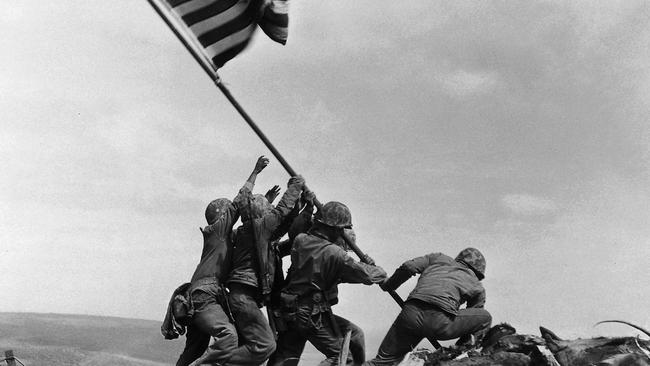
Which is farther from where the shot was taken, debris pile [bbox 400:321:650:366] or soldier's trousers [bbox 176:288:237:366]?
soldier's trousers [bbox 176:288:237:366]

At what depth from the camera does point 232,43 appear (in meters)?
11.4

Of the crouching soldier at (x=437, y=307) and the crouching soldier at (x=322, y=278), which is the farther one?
the crouching soldier at (x=322, y=278)

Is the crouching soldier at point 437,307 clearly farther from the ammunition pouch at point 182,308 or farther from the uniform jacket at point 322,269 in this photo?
the ammunition pouch at point 182,308

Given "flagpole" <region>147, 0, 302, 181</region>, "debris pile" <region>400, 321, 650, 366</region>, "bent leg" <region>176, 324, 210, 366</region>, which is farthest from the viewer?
"bent leg" <region>176, 324, 210, 366</region>

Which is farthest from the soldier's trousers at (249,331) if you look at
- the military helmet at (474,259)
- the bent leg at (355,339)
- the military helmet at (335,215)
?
the military helmet at (474,259)

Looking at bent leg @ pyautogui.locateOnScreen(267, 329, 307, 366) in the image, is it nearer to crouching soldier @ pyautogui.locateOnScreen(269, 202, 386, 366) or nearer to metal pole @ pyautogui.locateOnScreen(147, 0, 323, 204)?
crouching soldier @ pyautogui.locateOnScreen(269, 202, 386, 366)

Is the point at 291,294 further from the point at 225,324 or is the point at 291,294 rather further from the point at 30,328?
the point at 30,328

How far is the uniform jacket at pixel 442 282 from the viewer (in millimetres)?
11031

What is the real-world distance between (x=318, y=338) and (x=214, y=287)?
163 cm

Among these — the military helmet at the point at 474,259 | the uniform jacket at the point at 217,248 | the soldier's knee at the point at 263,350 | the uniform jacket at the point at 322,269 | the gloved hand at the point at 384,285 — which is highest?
the military helmet at the point at 474,259

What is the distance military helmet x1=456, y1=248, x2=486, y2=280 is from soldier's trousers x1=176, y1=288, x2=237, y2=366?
3340 mm

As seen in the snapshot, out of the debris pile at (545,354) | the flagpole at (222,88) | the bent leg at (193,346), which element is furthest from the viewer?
the bent leg at (193,346)

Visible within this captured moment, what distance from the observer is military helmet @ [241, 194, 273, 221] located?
39.3ft

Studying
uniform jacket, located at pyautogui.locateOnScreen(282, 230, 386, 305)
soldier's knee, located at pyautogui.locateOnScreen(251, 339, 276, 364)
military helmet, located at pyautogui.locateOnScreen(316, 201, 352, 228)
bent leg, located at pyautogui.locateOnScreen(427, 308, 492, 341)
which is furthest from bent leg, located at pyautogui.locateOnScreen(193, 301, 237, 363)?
bent leg, located at pyautogui.locateOnScreen(427, 308, 492, 341)
